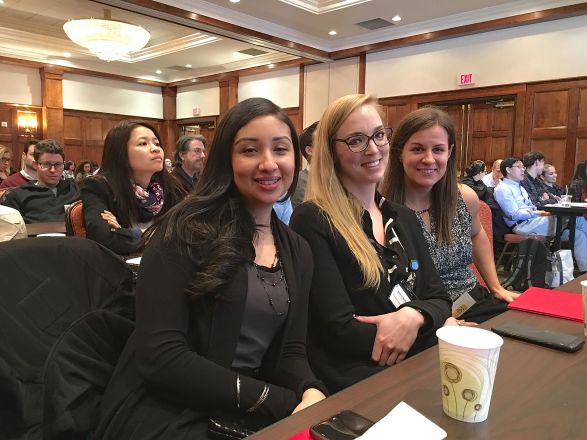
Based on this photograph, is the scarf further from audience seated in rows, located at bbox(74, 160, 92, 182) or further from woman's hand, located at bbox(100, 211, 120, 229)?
audience seated in rows, located at bbox(74, 160, 92, 182)

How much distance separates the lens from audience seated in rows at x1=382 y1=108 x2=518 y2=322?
1.84 meters

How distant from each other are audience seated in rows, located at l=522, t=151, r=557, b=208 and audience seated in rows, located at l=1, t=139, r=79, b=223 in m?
5.22

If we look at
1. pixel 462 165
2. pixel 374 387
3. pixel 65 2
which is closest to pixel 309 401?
pixel 374 387

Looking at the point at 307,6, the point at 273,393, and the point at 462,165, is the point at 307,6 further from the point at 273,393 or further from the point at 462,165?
the point at 273,393

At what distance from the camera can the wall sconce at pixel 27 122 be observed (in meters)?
9.48

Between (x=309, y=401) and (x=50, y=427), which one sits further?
(x=309, y=401)

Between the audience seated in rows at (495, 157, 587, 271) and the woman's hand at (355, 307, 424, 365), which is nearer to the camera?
the woman's hand at (355, 307, 424, 365)

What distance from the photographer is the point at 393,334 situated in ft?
Answer: 4.05

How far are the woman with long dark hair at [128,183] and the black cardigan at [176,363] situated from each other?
1473 millimetres

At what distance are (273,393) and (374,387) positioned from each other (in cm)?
30

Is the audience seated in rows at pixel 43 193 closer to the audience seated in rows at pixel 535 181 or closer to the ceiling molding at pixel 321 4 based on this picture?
the ceiling molding at pixel 321 4

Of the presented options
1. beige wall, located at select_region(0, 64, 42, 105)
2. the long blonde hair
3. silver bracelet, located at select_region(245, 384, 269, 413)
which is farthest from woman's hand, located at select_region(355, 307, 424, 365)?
beige wall, located at select_region(0, 64, 42, 105)

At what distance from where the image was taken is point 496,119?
6.94 m

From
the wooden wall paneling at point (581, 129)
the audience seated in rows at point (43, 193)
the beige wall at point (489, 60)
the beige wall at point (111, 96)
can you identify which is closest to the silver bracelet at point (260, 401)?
the audience seated in rows at point (43, 193)
